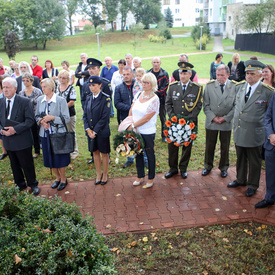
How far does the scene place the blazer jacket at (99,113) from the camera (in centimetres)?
550

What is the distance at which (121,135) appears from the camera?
5.33 metres

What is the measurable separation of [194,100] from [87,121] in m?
2.25

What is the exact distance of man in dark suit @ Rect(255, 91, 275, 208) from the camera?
182 inches

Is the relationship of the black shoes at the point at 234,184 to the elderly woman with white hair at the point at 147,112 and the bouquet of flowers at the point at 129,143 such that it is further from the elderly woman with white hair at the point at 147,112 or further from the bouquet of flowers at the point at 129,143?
the bouquet of flowers at the point at 129,143

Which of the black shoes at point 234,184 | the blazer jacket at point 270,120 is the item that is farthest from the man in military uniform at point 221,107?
the blazer jacket at point 270,120

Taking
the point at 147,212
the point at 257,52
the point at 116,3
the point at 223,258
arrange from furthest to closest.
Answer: the point at 116,3
the point at 257,52
the point at 147,212
the point at 223,258

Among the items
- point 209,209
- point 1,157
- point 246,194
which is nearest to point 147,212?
point 209,209

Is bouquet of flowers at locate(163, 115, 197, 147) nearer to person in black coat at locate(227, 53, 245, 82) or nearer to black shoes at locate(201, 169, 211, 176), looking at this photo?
black shoes at locate(201, 169, 211, 176)

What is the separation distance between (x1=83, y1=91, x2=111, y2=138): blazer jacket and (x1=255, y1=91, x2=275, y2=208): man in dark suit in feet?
9.67

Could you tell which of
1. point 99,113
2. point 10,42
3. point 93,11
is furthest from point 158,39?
point 99,113

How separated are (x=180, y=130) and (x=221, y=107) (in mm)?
976

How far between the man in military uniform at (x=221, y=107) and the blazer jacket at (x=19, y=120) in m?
3.61

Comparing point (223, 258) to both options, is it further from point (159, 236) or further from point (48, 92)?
point (48, 92)

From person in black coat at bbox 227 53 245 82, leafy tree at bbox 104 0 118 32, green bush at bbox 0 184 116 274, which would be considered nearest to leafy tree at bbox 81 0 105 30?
leafy tree at bbox 104 0 118 32
